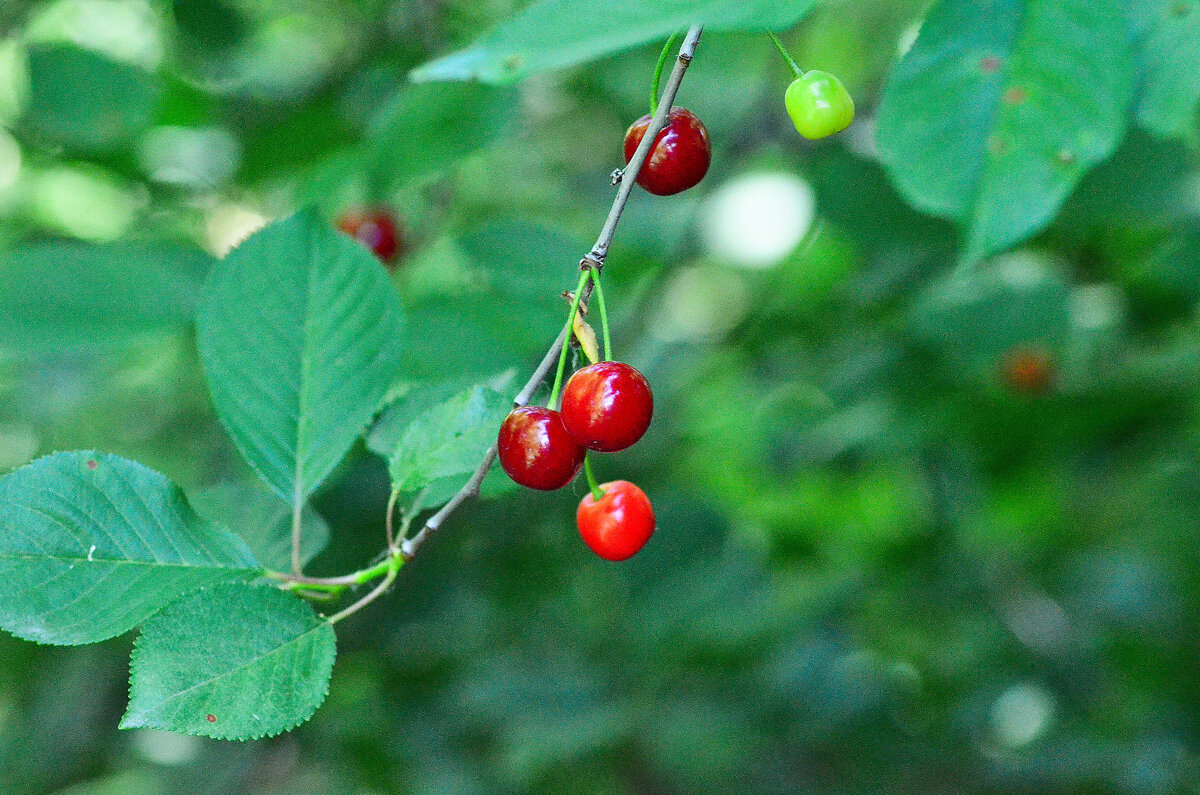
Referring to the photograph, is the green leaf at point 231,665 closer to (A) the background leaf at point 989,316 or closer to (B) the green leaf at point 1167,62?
(B) the green leaf at point 1167,62

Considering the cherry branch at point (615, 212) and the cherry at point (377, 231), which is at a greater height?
the cherry at point (377, 231)

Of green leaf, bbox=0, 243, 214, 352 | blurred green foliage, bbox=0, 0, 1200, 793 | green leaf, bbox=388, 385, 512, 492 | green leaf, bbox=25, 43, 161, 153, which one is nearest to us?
green leaf, bbox=388, 385, 512, 492

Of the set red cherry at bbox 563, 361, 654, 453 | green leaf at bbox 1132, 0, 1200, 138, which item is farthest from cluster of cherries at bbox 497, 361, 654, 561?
green leaf at bbox 1132, 0, 1200, 138

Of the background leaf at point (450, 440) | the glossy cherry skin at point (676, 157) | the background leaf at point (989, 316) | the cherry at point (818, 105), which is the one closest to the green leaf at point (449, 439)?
the background leaf at point (450, 440)

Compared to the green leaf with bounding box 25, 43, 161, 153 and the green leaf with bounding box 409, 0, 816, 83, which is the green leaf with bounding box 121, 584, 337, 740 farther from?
the green leaf with bounding box 25, 43, 161, 153

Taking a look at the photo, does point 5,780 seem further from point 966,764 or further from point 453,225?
point 966,764

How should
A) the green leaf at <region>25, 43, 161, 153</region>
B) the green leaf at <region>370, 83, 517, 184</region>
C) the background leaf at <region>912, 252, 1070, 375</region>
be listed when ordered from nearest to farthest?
the green leaf at <region>370, 83, 517, 184</region> → the green leaf at <region>25, 43, 161, 153</region> → the background leaf at <region>912, 252, 1070, 375</region>

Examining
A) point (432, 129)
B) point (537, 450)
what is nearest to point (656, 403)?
point (432, 129)
